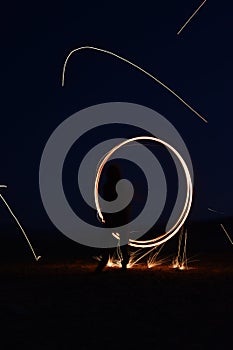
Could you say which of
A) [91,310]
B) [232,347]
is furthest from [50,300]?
[232,347]

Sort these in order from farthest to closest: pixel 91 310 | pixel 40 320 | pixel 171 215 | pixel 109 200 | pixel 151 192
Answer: pixel 171 215, pixel 151 192, pixel 109 200, pixel 91 310, pixel 40 320

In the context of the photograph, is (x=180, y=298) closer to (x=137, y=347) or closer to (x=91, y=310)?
(x=91, y=310)

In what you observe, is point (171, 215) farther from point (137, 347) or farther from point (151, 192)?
point (137, 347)

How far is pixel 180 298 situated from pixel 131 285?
55.2 inches

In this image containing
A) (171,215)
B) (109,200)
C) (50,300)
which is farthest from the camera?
(171,215)

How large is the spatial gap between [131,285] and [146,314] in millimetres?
2367

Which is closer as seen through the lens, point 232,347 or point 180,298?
point 232,347

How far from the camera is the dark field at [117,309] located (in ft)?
18.3

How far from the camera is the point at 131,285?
913 cm

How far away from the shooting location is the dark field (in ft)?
18.3

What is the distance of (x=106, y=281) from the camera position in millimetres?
9570

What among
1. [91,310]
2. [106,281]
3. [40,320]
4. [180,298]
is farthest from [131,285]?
[40,320]

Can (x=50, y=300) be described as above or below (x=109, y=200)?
below

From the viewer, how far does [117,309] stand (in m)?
7.08
